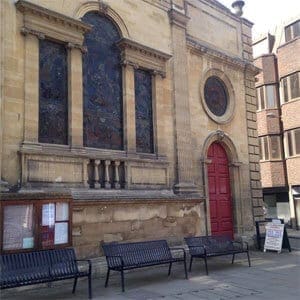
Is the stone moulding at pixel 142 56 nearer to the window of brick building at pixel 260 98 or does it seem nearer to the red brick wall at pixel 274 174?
the red brick wall at pixel 274 174

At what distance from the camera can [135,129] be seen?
34.2ft

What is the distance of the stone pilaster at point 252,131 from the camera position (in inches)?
552

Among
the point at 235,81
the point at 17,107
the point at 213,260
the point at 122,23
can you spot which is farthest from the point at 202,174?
the point at 17,107

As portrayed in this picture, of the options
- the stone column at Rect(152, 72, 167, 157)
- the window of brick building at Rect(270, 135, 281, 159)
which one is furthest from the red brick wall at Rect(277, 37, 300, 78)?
the stone column at Rect(152, 72, 167, 157)

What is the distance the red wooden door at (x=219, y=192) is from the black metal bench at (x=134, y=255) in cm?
412

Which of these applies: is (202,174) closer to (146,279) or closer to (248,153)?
(248,153)

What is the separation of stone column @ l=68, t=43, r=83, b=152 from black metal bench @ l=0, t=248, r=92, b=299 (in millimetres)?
2568

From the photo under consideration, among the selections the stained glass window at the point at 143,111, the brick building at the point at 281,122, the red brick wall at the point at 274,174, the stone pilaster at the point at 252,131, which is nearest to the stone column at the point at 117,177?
the stained glass window at the point at 143,111

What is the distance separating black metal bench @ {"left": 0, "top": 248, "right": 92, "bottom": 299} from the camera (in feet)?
21.0

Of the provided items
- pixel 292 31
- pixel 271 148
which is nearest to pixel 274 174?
A: pixel 271 148

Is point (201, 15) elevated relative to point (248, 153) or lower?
elevated

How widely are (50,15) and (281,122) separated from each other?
17.6m

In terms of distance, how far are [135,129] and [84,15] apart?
300cm

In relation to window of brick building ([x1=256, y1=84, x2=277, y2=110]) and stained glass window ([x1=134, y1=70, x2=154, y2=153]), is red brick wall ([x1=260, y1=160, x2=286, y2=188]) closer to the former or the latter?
window of brick building ([x1=256, y1=84, x2=277, y2=110])
